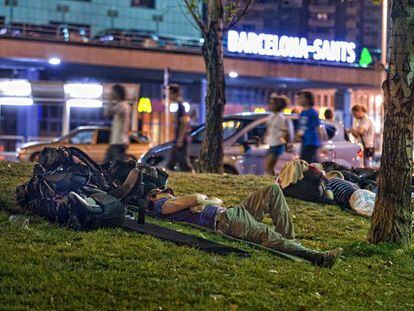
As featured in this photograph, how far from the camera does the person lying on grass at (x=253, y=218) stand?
6.90 m

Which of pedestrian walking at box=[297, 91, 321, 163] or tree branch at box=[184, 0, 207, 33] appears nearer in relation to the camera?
pedestrian walking at box=[297, 91, 321, 163]

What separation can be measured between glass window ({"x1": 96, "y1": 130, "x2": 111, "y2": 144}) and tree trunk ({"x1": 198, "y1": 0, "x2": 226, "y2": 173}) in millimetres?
7137

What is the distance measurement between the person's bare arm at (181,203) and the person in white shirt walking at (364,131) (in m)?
8.53

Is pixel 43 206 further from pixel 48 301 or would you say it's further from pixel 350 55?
pixel 350 55

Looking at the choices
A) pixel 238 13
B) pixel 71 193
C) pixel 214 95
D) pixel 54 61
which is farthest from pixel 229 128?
pixel 54 61

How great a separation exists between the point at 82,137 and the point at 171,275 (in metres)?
15.6

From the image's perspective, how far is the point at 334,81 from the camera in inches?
1366

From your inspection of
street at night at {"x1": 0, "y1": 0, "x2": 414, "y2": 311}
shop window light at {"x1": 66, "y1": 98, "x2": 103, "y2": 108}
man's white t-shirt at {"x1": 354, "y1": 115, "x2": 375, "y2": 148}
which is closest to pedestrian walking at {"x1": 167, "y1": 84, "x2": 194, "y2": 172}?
street at night at {"x1": 0, "y1": 0, "x2": 414, "y2": 311}

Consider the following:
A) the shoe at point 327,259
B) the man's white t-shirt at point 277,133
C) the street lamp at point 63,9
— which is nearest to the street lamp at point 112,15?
the street lamp at point 63,9

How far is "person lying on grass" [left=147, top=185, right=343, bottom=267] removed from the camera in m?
6.90

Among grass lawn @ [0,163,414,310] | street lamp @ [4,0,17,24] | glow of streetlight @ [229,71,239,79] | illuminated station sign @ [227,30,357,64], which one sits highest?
street lamp @ [4,0,17,24]

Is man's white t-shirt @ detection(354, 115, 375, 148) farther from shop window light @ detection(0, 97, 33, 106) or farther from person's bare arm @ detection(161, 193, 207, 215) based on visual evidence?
shop window light @ detection(0, 97, 33, 106)

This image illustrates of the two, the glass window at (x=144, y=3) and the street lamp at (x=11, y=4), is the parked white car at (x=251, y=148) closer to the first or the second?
the street lamp at (x=11, y=4)

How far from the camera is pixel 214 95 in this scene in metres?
14.3
